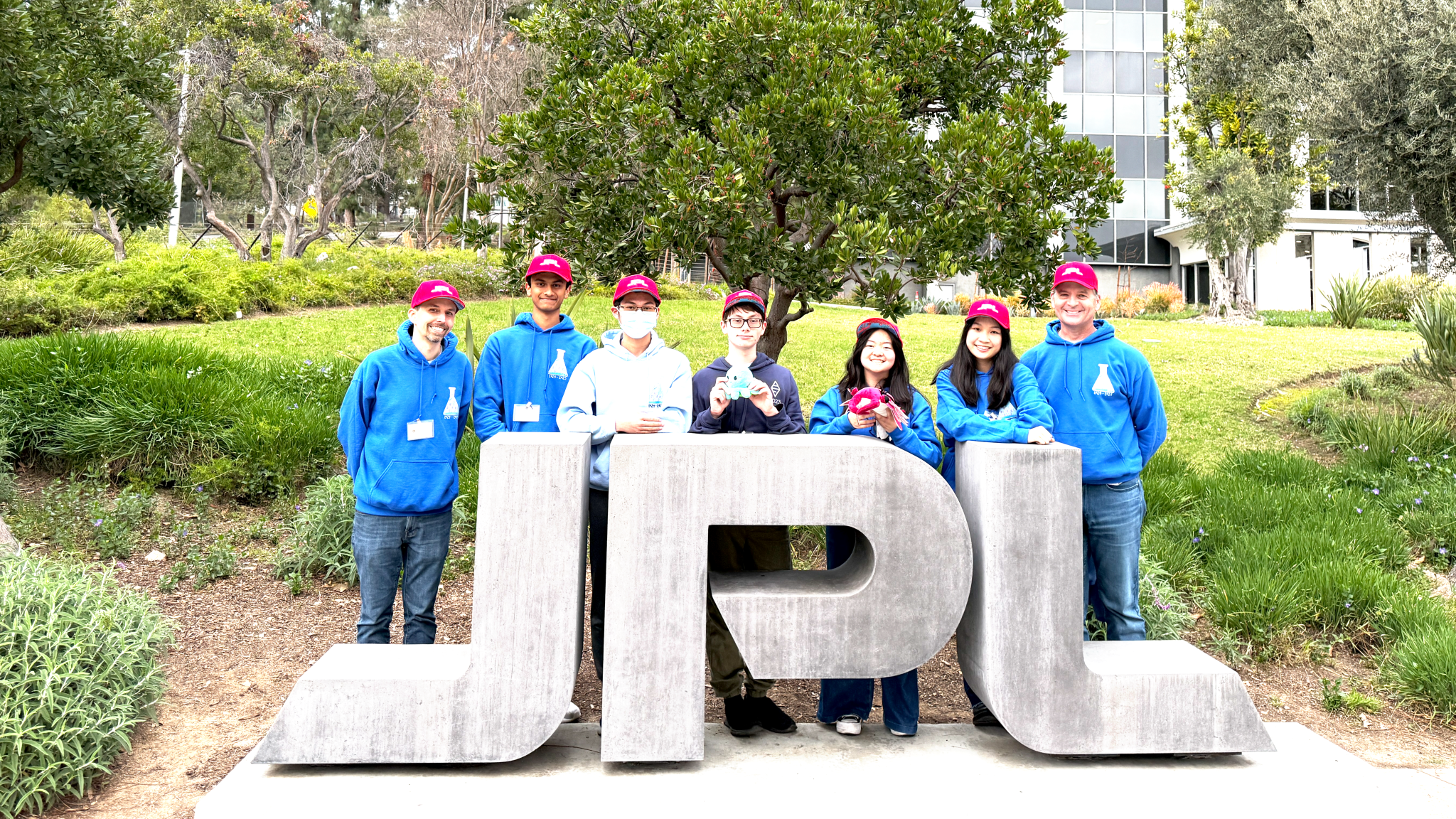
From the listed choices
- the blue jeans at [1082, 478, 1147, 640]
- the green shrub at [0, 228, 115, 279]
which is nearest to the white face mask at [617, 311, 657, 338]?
the blue jeans at [1082, 478, 1147, 640]

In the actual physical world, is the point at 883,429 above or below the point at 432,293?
below

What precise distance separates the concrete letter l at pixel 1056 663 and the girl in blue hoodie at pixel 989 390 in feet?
0.52

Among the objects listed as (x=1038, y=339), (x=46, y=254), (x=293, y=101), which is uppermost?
(x=293, y=101)

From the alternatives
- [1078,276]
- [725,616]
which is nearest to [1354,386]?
[1078,276]

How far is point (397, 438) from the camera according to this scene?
12.6ft

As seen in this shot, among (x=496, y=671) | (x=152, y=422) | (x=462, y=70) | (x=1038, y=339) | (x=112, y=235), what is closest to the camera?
(x=496, y=671)

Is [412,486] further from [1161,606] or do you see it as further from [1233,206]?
[1233,206]

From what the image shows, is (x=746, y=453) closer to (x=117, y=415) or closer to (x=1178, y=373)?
(x=117, y=415)

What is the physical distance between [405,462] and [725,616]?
4.86ft

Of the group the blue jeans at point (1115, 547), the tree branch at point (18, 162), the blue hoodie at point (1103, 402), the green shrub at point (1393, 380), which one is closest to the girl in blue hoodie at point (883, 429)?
the blue hoodie at point (1103, 402)

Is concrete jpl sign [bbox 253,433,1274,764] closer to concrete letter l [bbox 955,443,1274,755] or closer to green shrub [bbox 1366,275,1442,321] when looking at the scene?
concrete letter l [bbox 955,443,1274,755]

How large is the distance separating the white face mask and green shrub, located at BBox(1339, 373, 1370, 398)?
376 inches

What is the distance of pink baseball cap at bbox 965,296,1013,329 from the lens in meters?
3.73

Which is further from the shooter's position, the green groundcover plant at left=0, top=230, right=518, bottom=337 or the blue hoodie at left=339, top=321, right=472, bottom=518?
the green groundcover plant at left=0, top=230, right=518, bottom=337
